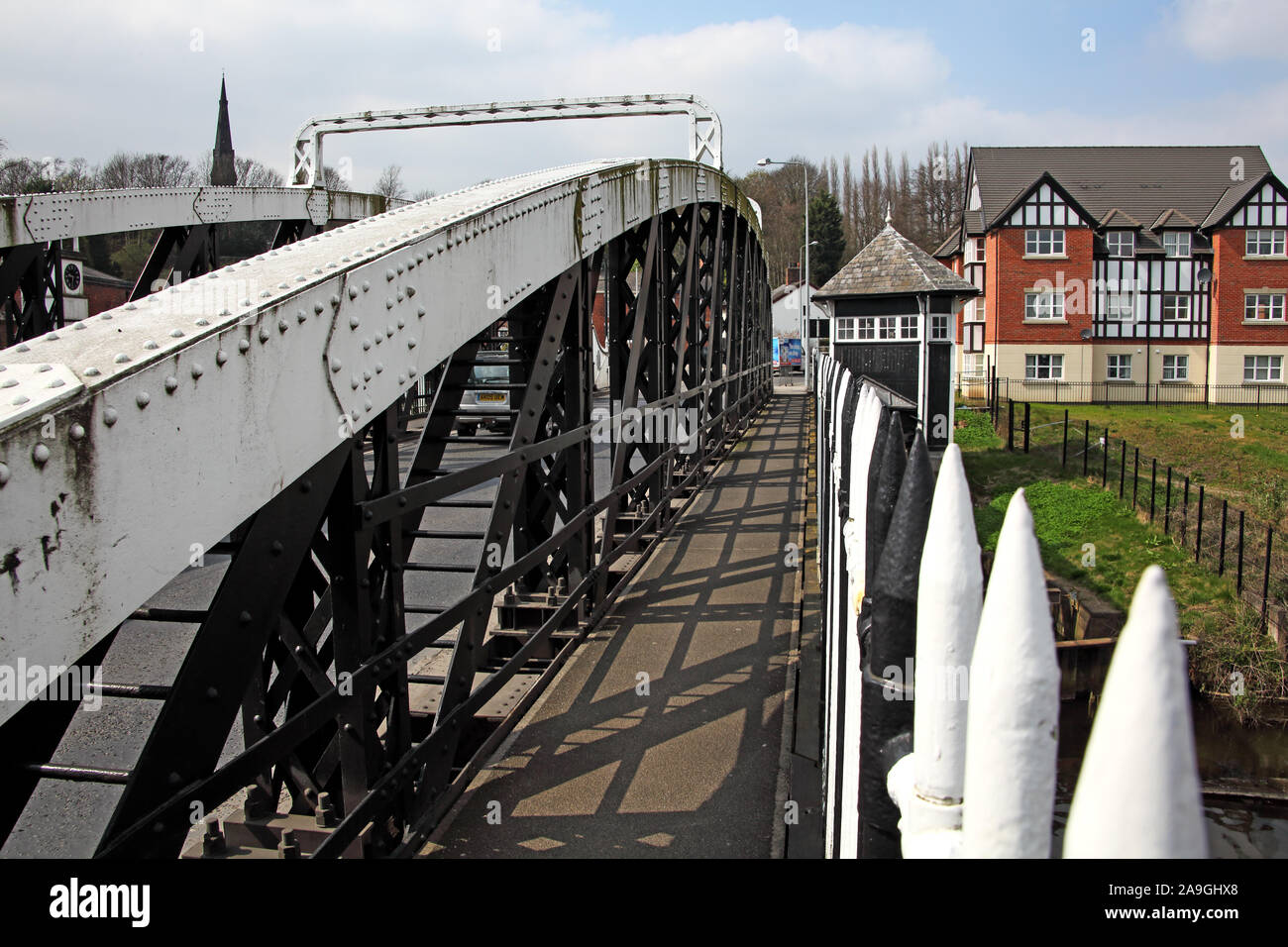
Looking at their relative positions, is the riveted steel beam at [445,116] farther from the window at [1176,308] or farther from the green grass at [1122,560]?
the window at [1176,308]

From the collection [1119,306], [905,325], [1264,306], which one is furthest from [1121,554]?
[1264,306]

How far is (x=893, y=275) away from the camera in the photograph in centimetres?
2225

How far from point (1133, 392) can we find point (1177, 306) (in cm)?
417

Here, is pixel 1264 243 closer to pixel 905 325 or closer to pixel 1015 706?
pixel 905 325

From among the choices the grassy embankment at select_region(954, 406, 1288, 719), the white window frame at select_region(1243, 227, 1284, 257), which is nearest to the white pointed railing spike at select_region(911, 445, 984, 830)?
the grassy embankment at select_region(954, 406, 1288, 719)

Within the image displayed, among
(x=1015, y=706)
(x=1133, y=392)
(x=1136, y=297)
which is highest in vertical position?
(x=1136, y=297)

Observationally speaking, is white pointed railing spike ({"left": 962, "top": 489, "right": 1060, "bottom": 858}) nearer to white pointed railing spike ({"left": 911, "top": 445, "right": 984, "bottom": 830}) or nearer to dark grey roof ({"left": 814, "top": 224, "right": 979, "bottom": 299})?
white pointed railing spike ({"left": 911, "top": 445, "right": 984, "bottom": 830})

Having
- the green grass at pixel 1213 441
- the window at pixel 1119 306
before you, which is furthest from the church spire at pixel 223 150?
the window at pixel 1119 306

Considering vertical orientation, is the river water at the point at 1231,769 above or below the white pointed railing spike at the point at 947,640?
below

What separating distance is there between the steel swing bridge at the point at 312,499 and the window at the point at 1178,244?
137 ft

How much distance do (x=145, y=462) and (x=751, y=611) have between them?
208 inches

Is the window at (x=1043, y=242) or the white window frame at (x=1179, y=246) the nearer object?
the window at (x=1043, y=242)

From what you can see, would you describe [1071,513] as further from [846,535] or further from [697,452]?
[846,535]

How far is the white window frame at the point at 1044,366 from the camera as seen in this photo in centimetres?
4097
